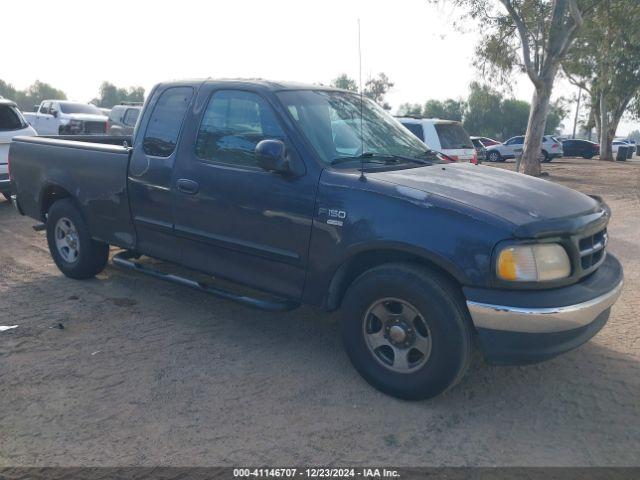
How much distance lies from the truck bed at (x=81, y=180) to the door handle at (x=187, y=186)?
2.49 ft

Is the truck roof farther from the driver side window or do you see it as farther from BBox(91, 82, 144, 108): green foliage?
BBox(91, 82, 144, 108): green foliage

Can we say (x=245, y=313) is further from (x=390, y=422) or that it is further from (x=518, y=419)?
(x=518, y=419)

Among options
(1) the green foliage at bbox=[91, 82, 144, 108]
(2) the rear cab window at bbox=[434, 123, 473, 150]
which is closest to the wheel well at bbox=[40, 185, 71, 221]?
(2) the rear cab window at bbox=[434, 123, 473, 150]

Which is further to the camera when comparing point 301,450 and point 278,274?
point 278,274

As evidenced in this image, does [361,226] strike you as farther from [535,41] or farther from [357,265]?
[535,41]

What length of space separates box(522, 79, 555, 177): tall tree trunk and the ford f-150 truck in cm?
1644

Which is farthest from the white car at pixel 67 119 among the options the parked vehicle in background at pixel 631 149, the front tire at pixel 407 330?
the parked vehicle in background at pixel 631 149

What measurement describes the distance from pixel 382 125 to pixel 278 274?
1574 mm

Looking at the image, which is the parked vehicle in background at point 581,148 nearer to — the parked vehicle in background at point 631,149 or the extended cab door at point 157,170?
the parked vehicle in background at point 631,149

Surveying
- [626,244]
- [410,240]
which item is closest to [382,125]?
[410,240]

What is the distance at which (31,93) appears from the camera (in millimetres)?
109938

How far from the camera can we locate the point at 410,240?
3424mm

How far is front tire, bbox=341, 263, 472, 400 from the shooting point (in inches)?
132

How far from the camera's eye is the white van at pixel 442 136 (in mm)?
12562
